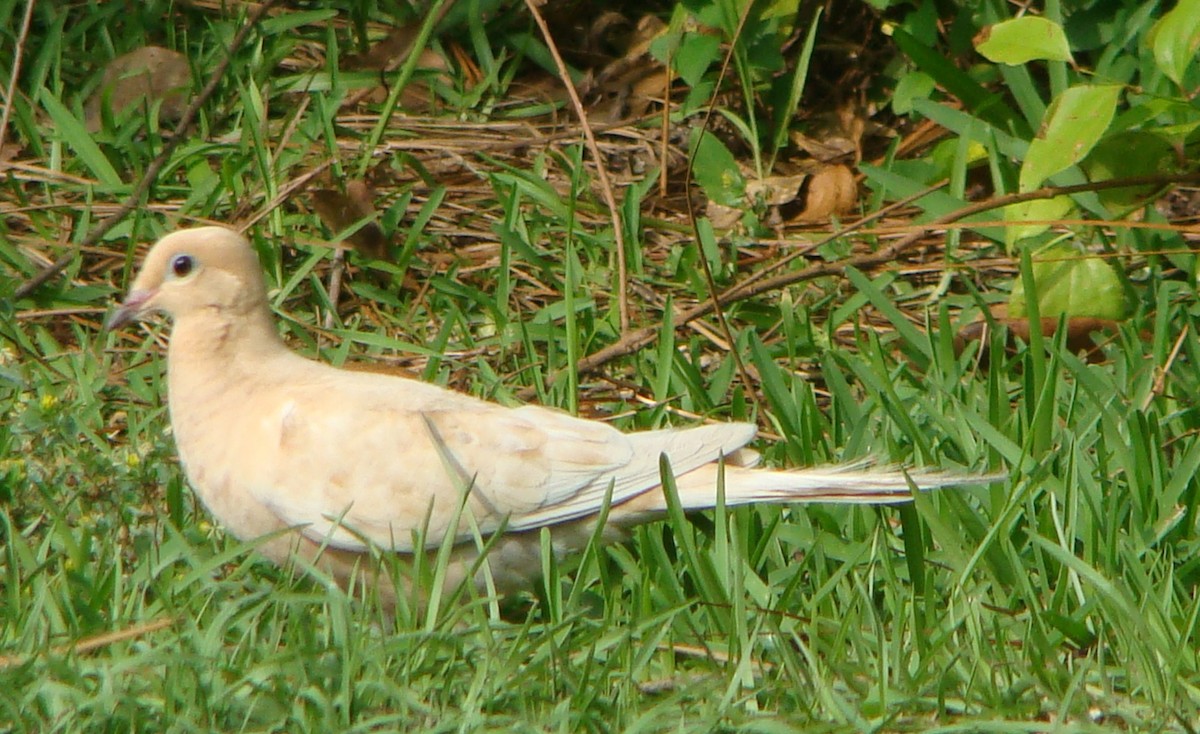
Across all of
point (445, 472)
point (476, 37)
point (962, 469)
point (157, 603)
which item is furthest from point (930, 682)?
point (476, 37)

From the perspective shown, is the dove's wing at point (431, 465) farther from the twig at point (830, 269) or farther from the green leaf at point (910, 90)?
the green leaf at point (910, 90)

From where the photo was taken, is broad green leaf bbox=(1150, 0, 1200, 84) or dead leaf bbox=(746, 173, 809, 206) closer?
broad green leaf bbox=(1150, 0, 1200, 84)

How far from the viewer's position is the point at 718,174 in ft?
18.3

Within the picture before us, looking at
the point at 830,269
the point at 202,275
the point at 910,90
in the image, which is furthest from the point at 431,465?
the point at 910,90

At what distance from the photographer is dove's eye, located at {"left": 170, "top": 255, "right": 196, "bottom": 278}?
391cm

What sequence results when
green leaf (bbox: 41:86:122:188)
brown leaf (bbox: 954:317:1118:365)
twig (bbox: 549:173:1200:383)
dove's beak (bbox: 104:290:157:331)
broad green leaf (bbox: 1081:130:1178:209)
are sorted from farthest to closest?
green leaf (bbox: 41:86:122:188) → brown leaf (bbox: 954:317:1118:365) → broad green leaf (bbox: 1081:130:1178:209) → twig (bbox: 549:173:1200:383) → dove's beak (bbox: 104:290:157:331)

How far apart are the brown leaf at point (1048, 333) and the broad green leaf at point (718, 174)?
0.98m

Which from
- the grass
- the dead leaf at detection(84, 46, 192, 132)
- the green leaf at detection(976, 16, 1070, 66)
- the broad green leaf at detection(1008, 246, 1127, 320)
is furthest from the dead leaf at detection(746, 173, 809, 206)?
the dead leaf at detection(84, 46, 192, 132)

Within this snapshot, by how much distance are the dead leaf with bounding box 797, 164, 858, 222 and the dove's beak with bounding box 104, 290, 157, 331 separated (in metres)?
2.49

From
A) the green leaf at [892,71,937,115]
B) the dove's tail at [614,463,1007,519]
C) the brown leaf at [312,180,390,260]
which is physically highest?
the green leaf at [892,71,937,115]

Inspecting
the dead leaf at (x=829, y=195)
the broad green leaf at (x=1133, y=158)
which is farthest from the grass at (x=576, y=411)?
the broad green leaf at (x=1133, y=158)

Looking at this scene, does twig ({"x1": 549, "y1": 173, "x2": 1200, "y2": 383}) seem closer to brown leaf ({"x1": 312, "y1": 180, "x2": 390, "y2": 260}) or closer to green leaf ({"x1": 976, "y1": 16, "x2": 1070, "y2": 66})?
green leaf ({"x1": 976, "y1": 16, "x2": 1070, "y2": 66})

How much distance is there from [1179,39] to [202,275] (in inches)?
92.2

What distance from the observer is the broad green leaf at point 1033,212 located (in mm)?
4672
